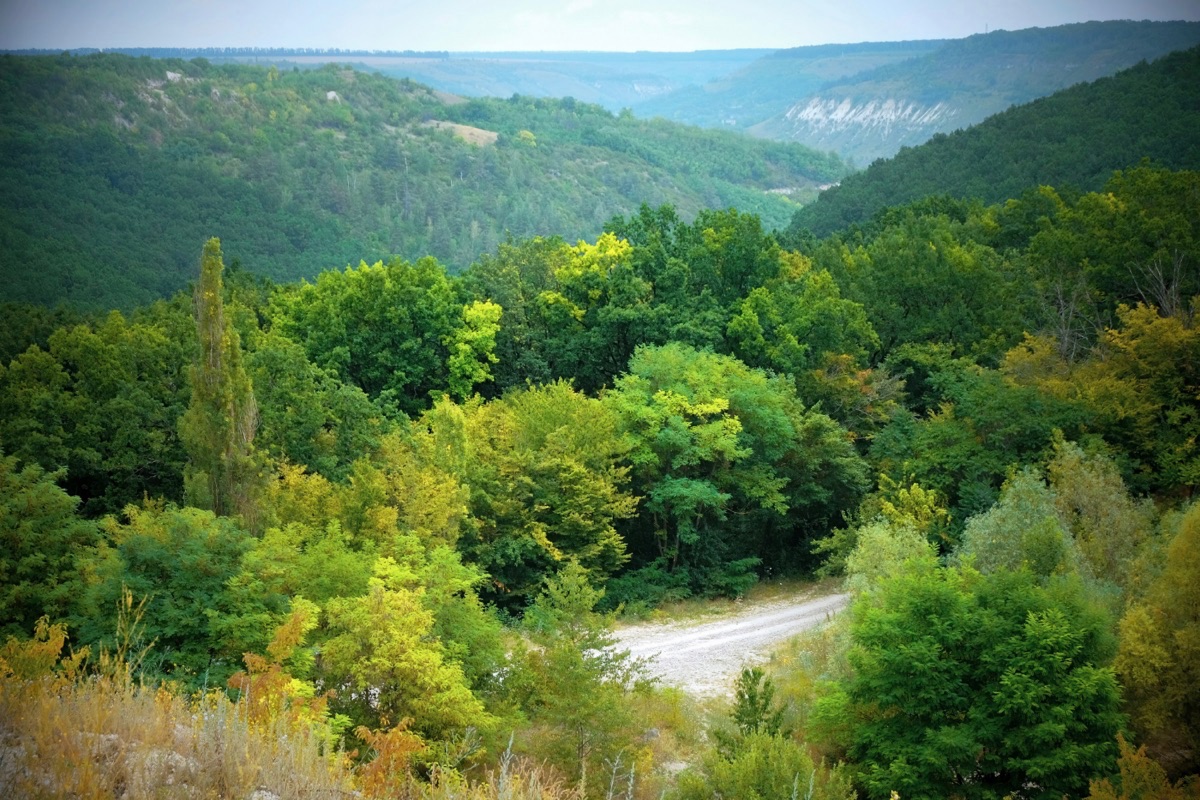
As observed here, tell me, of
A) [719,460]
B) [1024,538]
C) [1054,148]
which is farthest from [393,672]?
[1054,148]

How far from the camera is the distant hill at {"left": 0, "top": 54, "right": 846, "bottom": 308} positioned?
9512 centimetres

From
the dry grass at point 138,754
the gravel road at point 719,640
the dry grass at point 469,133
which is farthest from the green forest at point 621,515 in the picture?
the dry grass at point 469,133

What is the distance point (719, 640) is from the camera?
27.7 metres

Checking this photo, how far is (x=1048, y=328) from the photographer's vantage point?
132 ft

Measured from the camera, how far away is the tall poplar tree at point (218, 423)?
75.3 feet

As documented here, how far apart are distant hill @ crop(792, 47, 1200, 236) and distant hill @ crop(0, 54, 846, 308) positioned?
43.6 m

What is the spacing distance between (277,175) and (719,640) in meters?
123

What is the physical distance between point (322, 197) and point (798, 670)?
120 m

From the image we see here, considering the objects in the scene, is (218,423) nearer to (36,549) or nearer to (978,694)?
(36,549)

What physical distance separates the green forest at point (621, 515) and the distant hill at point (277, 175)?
41.7 metres

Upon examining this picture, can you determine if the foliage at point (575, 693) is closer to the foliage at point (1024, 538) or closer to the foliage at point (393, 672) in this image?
the foliage at point (393, 672)

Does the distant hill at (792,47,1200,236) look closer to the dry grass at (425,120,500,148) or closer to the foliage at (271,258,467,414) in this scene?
the foliage at (271,258,467,414)

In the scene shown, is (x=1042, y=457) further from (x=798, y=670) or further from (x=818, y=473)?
(x=798, y=670)

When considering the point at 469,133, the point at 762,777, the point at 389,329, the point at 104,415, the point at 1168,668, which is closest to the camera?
the point at 762,777
